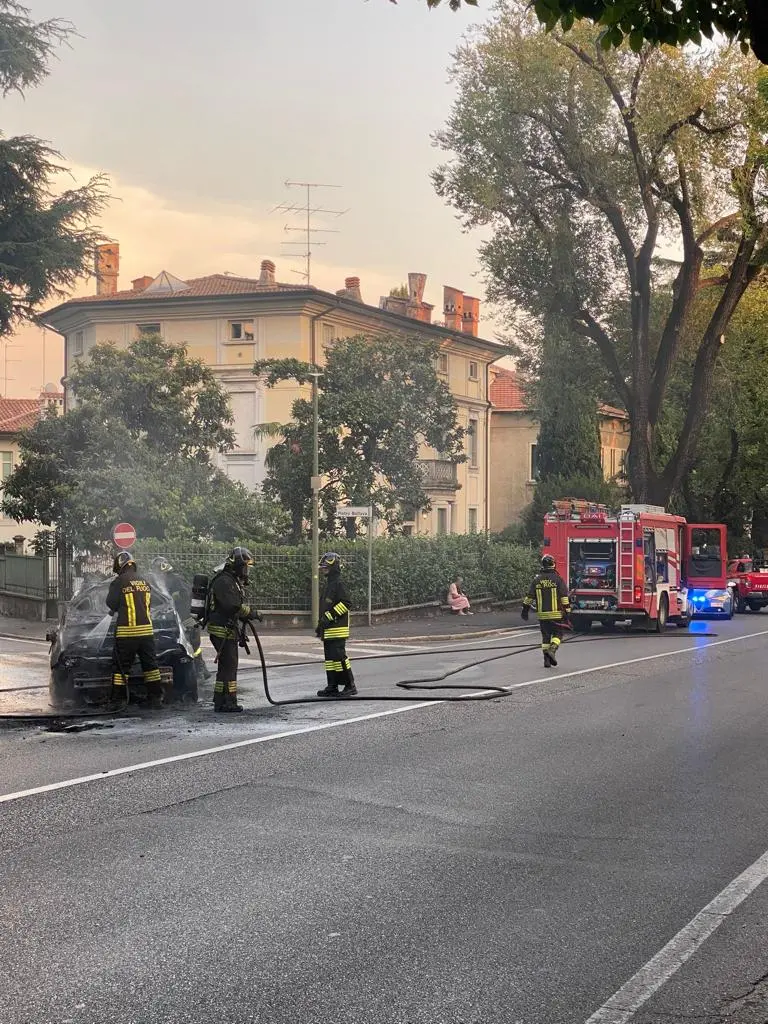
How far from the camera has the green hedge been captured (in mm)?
29516

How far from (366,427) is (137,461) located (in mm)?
6855

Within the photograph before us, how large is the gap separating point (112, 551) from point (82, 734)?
20143mm

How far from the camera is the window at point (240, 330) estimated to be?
47.4 m

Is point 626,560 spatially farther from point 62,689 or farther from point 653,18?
point 653,18

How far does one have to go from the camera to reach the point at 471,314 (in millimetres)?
63031

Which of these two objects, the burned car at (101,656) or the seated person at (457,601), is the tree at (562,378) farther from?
the burned car at (101,656)

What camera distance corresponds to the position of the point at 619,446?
255 ft

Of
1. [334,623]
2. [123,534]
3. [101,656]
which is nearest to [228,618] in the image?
[334,623]

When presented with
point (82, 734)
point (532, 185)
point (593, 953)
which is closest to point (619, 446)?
point (532, 185)

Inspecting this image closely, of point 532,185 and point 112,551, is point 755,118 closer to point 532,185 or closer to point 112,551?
point 532,185

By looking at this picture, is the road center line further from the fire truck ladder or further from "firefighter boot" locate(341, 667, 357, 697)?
the fire truck ladder

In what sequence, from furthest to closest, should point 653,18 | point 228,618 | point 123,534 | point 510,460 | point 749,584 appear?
point 510,460, point 749,584, point 123,534, point 228,618, point 653,18

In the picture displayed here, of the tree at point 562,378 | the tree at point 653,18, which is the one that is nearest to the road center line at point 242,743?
the tree at point 653,18

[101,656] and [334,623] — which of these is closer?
[101,656]
